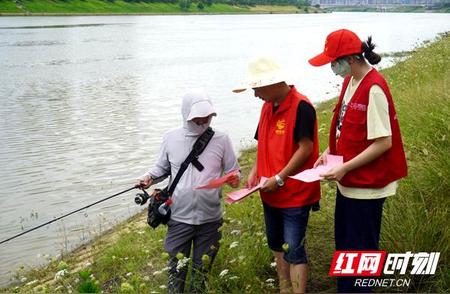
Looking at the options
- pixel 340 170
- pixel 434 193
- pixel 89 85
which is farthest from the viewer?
pixel 89 85

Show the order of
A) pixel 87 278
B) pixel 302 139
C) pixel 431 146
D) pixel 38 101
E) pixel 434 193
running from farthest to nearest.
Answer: pixel 38 101 → pixel 431 146 → pixel 434 193 → pixel 302 139 → pixel 87 278

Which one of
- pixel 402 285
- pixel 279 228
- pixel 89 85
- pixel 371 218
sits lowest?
pixel 89 85

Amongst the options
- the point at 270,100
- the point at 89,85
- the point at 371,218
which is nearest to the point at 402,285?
the point at 371,218

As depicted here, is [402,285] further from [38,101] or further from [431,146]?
[38,101]

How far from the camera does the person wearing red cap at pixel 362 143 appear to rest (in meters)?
3.33

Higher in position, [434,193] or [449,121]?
[449,121]

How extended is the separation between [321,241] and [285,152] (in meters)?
1.42

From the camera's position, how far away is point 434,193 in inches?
177

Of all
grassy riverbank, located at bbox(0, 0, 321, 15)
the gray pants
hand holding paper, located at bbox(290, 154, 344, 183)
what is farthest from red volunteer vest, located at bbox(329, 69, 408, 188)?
grassy riverbank, located at bbox(0, 0, 321, 15)

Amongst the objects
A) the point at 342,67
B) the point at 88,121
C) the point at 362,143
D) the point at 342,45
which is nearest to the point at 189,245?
the point at 362,143

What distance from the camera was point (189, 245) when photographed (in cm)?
432

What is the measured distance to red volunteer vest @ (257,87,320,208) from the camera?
12.4ft

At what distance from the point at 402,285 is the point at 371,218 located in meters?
0.74

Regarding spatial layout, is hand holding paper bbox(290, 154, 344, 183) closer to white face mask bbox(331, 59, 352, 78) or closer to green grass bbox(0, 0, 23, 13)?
white face mask bbox(331, 59, 352, 78)
